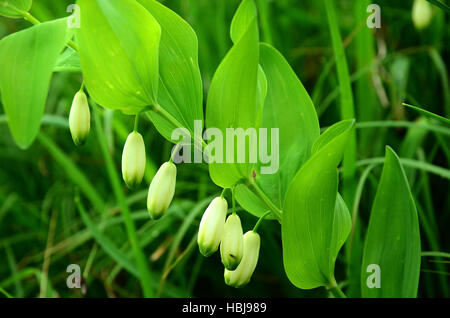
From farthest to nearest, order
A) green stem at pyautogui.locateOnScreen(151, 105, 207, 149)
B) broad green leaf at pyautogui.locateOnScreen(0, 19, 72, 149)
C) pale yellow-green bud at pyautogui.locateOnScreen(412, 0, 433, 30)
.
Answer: pale yellow-green bud at pyautogui.locateOnScreen(412, 0, 433, 30), green stem at pyautogui.locateOnScreen(151, 105, 207, 149), broad green leaf at pyautogui.locateOnScreen(0, 19, 72, 149)

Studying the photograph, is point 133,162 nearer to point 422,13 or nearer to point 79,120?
point 79,120

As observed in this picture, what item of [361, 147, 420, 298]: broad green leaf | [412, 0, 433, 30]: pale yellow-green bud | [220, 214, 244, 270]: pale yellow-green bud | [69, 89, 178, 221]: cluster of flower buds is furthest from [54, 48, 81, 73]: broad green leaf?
[412, 0, 433, 30]: pale yellow-green bud

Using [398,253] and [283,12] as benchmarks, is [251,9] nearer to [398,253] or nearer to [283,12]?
[398,253]

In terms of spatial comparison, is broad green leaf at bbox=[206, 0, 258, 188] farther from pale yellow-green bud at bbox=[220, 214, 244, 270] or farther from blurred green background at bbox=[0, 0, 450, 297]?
blurred green background at bbox=[0, 0, 450, 297]

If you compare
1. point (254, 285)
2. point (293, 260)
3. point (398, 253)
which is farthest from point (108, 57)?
point (254, 285)

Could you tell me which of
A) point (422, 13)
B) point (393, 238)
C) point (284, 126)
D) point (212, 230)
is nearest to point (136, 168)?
point (212, 230)

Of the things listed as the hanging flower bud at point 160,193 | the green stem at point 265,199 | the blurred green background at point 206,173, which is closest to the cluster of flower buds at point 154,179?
the hanging flower bud at point 160,193
